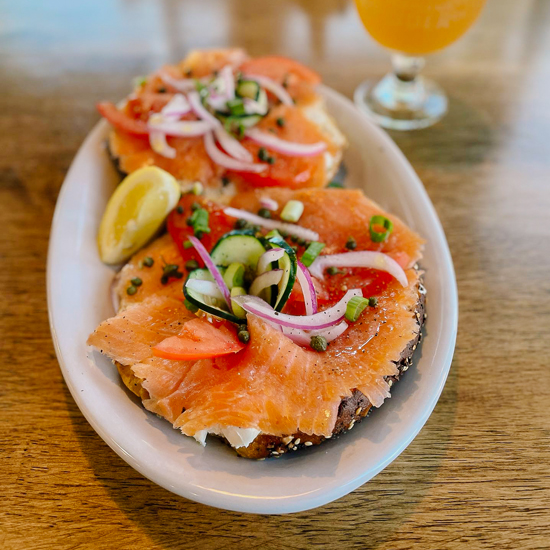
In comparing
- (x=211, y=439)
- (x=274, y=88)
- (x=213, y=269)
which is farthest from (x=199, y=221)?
(x=274, y=88)

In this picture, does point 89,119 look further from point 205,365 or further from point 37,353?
point 205,365

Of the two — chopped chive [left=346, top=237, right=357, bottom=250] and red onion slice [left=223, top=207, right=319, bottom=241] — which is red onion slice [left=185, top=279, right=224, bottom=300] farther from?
chopped chive [left=346, top=237, right=357, bottom=250]

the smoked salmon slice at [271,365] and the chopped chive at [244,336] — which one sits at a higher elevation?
the chopped chive at [244,336]

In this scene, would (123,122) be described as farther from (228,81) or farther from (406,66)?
(406,66)

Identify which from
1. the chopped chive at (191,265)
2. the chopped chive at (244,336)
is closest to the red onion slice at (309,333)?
the chopped chive at (244,336)

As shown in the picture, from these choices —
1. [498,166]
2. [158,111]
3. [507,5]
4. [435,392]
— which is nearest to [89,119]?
[158,111]

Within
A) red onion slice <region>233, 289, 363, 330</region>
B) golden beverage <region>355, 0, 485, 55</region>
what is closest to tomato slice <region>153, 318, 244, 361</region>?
red onion slice <region>233, 289, 363, 330</region>

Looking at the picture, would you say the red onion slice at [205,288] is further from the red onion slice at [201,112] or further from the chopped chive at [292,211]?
the red onion slice at [201,112]
